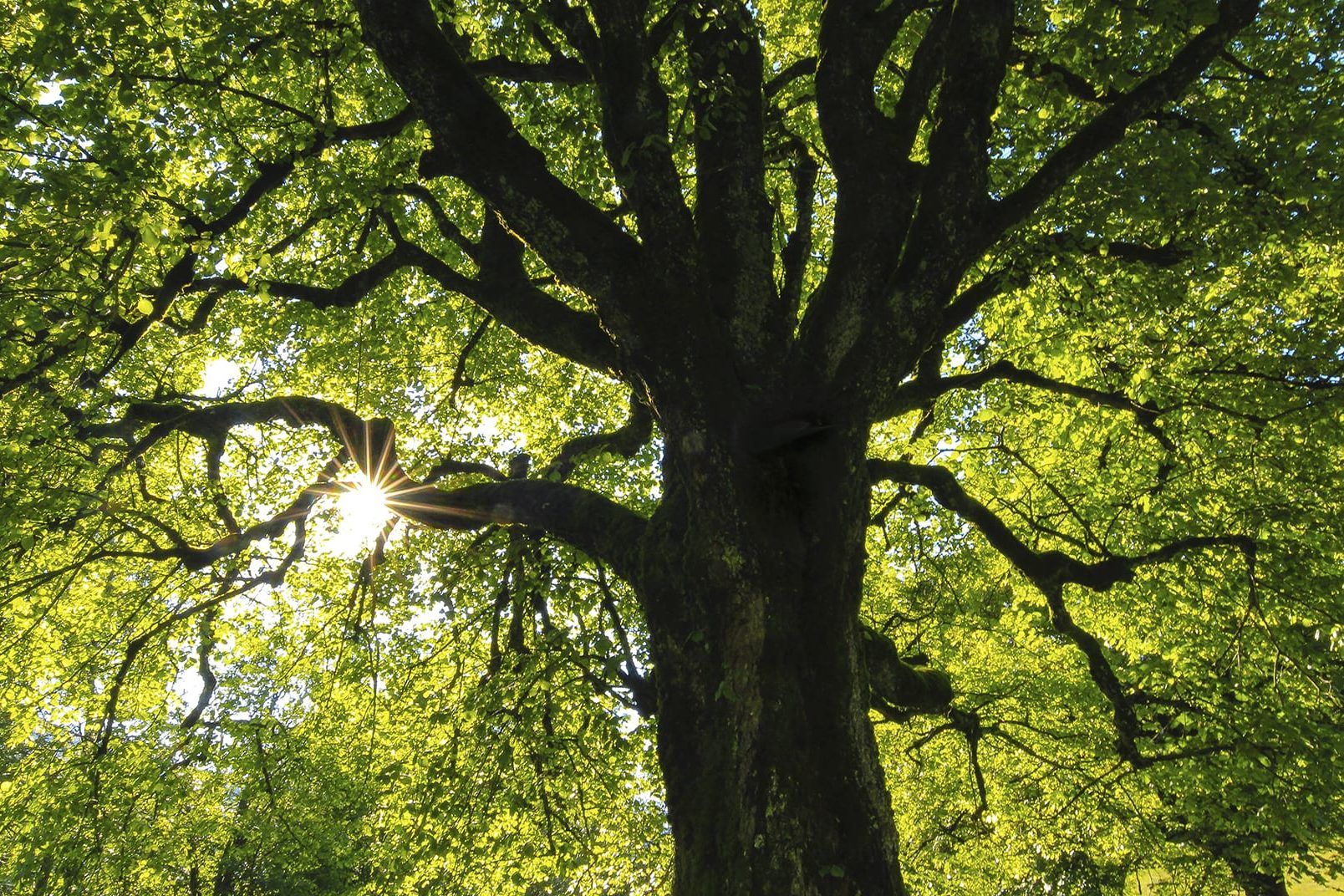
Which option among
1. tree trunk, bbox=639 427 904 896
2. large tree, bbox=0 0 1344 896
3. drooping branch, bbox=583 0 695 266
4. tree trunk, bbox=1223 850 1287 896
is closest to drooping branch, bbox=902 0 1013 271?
large tree, bbox=0 0 1344 896

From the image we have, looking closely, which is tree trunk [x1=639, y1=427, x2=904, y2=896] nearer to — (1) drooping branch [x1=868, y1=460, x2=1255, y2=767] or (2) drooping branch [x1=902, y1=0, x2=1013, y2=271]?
(2) drooping branch [x1=902, y1=0, x2=1013, y2=271]

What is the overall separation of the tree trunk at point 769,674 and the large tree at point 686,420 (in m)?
0.03

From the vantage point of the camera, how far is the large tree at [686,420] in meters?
4.87

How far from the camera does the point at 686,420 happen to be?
4.73 metres

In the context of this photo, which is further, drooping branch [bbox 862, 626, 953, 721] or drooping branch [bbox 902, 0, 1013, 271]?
drooping branch [bbox 862, 626, 953, 721]

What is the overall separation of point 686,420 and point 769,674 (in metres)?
1.61

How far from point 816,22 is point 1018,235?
13.5 ft

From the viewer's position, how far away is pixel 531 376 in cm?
1231

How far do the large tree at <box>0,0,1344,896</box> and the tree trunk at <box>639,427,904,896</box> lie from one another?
0.03 m

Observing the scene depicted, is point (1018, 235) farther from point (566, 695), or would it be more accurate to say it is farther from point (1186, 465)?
point (566, 695)

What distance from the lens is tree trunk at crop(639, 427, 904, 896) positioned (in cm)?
401

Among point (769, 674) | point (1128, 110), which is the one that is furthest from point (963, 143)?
point (769, 674)

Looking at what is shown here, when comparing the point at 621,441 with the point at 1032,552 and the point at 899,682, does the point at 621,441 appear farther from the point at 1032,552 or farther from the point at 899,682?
the point at 1032,552

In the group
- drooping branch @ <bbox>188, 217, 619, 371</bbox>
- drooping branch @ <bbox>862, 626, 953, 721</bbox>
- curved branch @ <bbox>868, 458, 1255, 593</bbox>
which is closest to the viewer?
drooping branch @ <bbox>188, 217, 619, 371</bbox>
